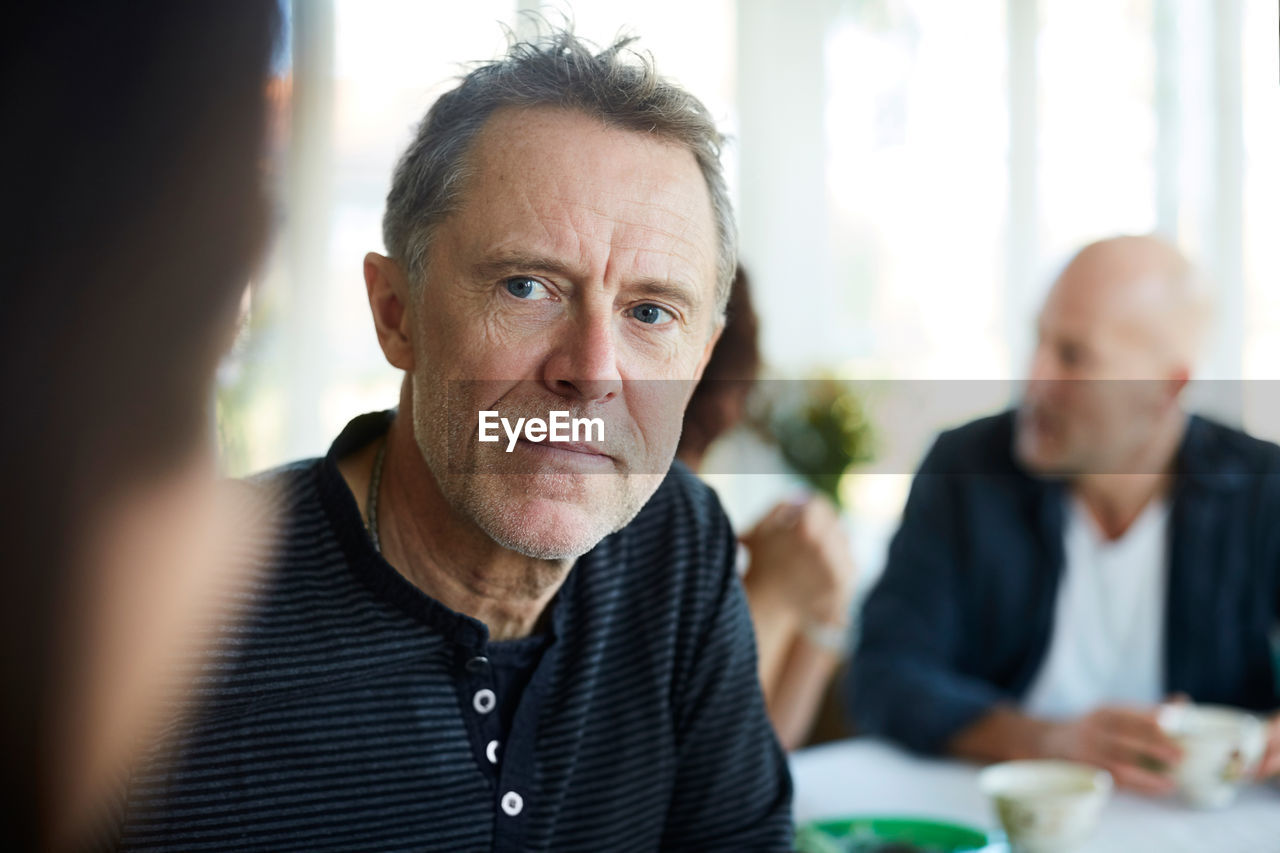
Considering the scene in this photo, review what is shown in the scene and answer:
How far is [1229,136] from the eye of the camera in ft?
5.53

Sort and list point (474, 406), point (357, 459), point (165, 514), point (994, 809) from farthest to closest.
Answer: point (994, 809), point (357, 459), point (474, 406), point (165, 514)

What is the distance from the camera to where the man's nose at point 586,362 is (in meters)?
0.43

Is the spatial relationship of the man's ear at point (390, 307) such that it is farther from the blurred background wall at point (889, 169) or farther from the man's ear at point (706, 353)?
the man's ear at point (706, 353)

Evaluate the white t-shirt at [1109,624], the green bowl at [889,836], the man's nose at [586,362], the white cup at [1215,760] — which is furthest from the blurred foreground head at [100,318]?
the white t-shirt at [1109,624]

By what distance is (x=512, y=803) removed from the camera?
0.55m

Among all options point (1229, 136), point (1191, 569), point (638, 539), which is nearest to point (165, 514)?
point (638, 539)

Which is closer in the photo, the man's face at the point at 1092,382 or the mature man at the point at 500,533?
the mature man at the point at 500,533

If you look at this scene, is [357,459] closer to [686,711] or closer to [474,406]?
[474,406]

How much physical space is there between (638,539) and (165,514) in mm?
471

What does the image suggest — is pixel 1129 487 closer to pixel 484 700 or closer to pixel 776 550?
pixel 776 550

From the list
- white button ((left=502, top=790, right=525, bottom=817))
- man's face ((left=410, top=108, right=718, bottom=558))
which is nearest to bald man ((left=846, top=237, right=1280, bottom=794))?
white button ((left=502, top=790, right=525, bottom=817))

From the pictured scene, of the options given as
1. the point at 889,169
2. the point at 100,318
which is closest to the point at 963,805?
the point at 100,318

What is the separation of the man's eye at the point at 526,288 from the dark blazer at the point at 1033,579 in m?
0.72

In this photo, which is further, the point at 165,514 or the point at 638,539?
the point at 638,539
